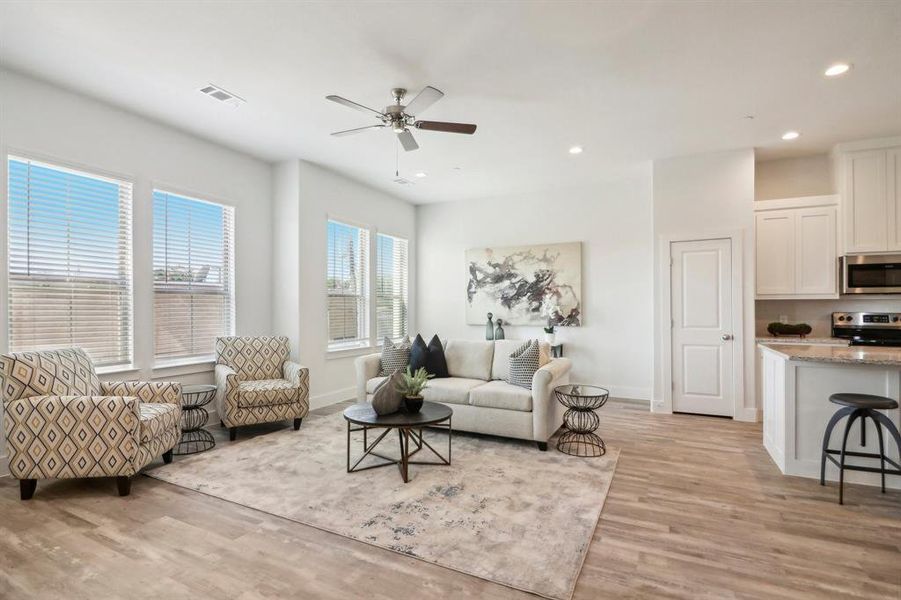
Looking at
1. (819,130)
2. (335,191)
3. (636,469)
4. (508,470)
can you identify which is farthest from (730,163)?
(335,191)

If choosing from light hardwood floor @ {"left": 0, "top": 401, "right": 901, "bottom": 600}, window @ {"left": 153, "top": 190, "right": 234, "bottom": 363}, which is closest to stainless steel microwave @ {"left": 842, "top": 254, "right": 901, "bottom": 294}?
light hardwood floor @ {"left": 0, "top": 401, "right": 901, "bottom": 600}

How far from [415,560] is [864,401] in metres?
2.93

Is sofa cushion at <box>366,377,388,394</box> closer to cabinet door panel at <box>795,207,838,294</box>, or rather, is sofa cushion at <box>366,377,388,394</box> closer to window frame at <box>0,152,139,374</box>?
window frame at <box>0,152,139,374</box>

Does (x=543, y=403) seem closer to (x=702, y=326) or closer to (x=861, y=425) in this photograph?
(x=861, y=425)

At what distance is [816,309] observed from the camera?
5.20 meters

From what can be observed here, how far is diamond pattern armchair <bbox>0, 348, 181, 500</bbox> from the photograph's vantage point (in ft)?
9.41

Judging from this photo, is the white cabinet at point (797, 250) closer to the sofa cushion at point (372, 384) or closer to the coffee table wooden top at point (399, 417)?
the coffee table wooden top at point (399, 417)

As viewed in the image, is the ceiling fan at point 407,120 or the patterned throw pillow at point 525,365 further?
the patterned throw pillow at point 525,365

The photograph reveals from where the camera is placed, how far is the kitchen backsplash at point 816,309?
194 inches

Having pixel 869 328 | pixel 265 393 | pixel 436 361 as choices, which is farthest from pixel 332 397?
pixel 869 328

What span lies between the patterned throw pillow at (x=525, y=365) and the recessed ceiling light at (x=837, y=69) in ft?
9.96

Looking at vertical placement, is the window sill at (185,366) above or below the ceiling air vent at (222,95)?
below

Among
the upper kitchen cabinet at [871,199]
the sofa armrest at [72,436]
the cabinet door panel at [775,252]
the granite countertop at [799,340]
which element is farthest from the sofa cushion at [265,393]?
the upper kitchen cabinet at [871,199]

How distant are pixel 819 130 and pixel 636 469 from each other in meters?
3.86
